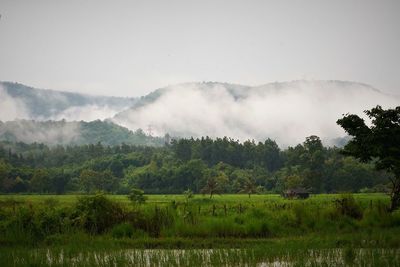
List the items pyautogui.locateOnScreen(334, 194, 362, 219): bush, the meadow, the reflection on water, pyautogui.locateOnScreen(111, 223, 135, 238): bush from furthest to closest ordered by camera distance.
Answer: pyautogui.locateOnScreen(334, 194, 362, 219): bush → pyautogui.locateOnScreen(111, 223, 135, 238): bush → the meadow → the reflection on water

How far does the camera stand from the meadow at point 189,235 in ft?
41.8

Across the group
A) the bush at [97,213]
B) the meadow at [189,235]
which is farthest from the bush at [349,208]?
the bush at [97,213]

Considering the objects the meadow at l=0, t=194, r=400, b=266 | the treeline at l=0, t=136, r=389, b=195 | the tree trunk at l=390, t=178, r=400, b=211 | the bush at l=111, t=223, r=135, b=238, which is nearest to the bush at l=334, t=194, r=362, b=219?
the meadow at l=0, t=194, r=400, b=266

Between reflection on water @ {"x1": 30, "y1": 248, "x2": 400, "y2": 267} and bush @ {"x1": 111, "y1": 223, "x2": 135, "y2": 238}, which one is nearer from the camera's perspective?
reflection on water @ {"x1": 30, "y1": 248, "x2": 400, "y2": 267}

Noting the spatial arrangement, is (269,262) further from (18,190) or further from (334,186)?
(18,190)

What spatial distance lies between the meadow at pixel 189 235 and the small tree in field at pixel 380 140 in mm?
2738

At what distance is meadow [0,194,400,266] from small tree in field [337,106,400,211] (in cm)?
274

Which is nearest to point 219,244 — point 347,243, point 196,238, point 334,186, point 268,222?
point 196,238

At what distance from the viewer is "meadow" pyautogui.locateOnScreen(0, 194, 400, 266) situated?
12.7 meters

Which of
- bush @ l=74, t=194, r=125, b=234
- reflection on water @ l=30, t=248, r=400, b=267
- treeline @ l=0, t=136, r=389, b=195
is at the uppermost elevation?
bush @ l=74, t=194, r=125, b=234

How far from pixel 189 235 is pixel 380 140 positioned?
40.3 feet

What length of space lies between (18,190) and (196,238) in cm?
9142

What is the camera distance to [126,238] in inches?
690

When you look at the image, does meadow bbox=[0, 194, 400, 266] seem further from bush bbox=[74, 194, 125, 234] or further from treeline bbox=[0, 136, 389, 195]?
treeline bbox=[0, 136, 389, 195]
